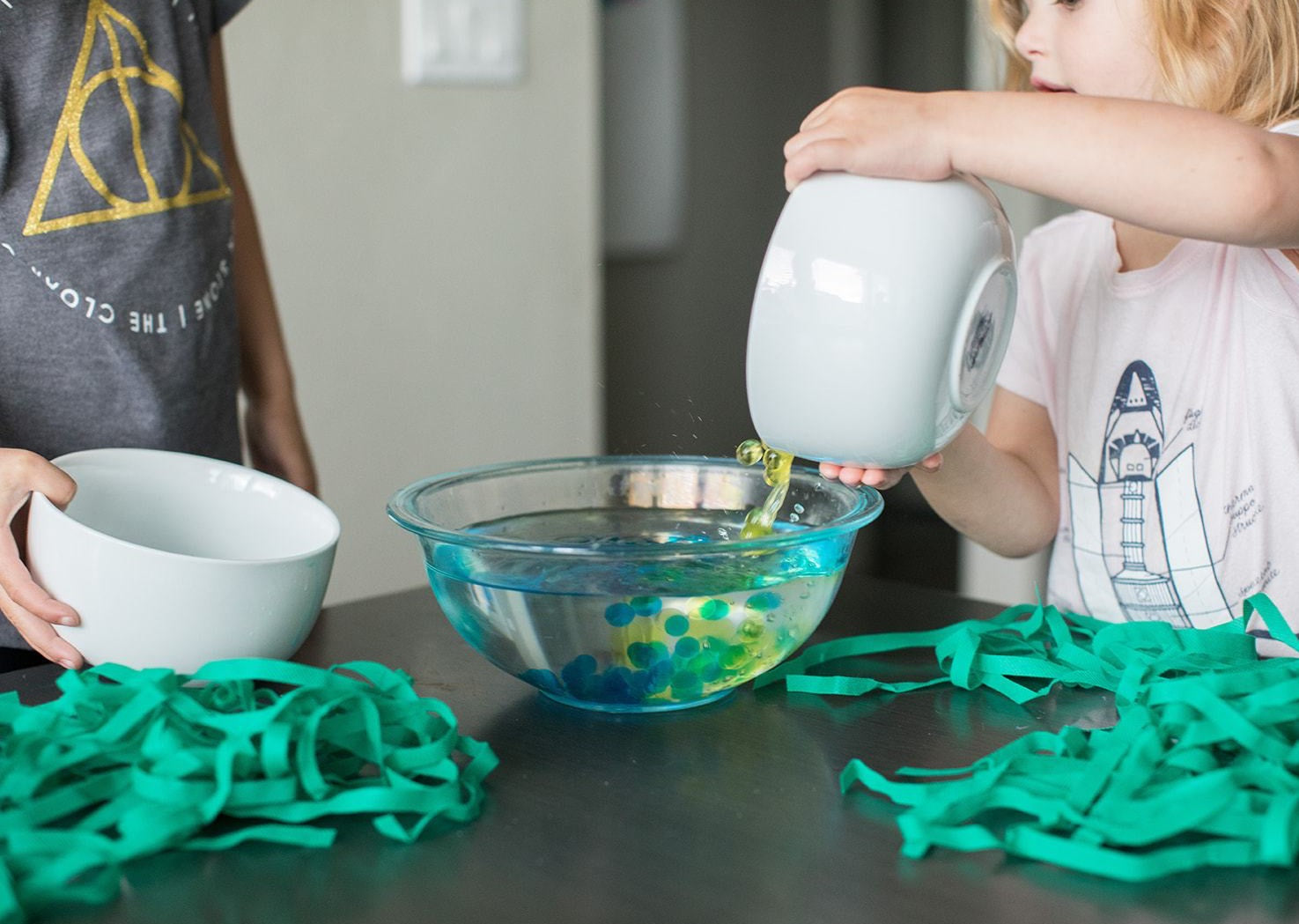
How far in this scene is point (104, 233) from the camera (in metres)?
0.98

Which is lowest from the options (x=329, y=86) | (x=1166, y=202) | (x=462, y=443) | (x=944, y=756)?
(x=462, y=443)

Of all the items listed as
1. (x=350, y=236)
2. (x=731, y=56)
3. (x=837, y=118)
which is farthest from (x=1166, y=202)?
(x=731, y=56)

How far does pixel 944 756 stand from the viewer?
2.07ft

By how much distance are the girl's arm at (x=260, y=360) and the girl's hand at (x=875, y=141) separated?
0.64 meters

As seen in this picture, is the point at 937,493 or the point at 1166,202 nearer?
the point at 1166,202

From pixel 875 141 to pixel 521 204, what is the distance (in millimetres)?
1427

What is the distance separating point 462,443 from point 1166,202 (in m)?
1.43

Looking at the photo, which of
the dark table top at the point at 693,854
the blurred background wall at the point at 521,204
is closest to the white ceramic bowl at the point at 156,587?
the dark table top at the point at 693,854

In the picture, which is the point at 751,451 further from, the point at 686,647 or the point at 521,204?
the point at 521,204

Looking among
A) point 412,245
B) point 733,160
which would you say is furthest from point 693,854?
point 733,160

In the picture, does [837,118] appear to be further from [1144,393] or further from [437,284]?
[437,284]

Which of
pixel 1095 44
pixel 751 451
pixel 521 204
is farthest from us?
pixel 521 204

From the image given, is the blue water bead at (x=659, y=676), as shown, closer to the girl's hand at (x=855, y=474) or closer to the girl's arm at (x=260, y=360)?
the girl's hand at (x=855, y=474)

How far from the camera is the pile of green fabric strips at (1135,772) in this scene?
51 centimetres
